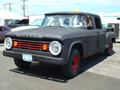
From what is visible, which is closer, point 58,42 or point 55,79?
point 58,42

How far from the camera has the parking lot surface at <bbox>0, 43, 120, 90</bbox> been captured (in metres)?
4.20

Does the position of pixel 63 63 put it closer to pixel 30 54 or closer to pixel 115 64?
pixel 30 54

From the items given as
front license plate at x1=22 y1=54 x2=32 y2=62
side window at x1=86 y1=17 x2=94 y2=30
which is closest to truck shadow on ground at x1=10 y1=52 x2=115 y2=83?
front license plate at x1=22 y1=54 x2=32 y2=62

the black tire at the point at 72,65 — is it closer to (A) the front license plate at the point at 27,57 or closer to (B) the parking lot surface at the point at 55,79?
(B) the parking lot surface at the point at 55,79

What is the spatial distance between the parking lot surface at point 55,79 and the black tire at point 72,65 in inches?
6.0

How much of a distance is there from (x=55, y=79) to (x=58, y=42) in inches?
42.7

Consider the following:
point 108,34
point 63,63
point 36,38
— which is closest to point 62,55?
point 63,63

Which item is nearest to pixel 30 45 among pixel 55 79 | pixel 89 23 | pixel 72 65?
pixel 55 79

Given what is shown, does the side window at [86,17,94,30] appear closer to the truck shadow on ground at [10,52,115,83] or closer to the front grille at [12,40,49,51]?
the truck shadow on ground at [10,52,115,83]

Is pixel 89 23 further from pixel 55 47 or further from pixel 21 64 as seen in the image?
pixel 21 64

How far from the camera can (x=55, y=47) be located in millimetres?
4293

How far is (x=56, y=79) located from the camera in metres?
4.76

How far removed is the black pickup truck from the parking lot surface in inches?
12.4

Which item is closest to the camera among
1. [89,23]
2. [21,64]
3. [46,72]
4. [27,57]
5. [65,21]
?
[27,57]
